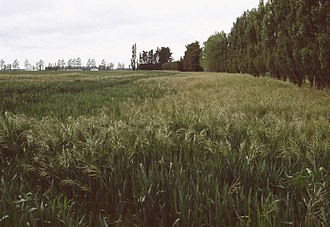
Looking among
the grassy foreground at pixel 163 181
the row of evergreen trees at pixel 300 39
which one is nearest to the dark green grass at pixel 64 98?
the grassy foreground at pixel 163 181

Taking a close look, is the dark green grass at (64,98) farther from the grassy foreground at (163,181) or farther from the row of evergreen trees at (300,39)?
the row of evergreen trees at (300,39)

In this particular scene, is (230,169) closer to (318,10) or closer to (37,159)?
(37,159)

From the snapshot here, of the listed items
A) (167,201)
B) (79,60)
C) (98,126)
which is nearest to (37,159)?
(98,126)

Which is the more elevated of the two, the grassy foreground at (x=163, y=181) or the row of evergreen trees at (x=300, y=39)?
the row of evergreen trees at (x=300, y=39)

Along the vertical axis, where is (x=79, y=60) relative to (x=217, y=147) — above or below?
above

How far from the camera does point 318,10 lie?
1339 centimetres

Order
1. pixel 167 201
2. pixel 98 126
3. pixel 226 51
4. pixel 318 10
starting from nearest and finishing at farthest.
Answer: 1. pixel 167 201
2. pixel 98 126
3. pixel 318 10
4. pixel 226 51

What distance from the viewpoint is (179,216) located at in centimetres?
253

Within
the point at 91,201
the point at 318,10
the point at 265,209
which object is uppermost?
the point at 318,10

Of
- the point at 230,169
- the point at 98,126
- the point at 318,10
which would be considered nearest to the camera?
the point at 230,169

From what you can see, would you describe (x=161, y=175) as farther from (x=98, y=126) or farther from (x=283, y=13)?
(x=283, y=13)

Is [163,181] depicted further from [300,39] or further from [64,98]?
[300,39]

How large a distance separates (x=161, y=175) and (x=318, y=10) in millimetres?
13472

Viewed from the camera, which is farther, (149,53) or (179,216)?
(149,53)
